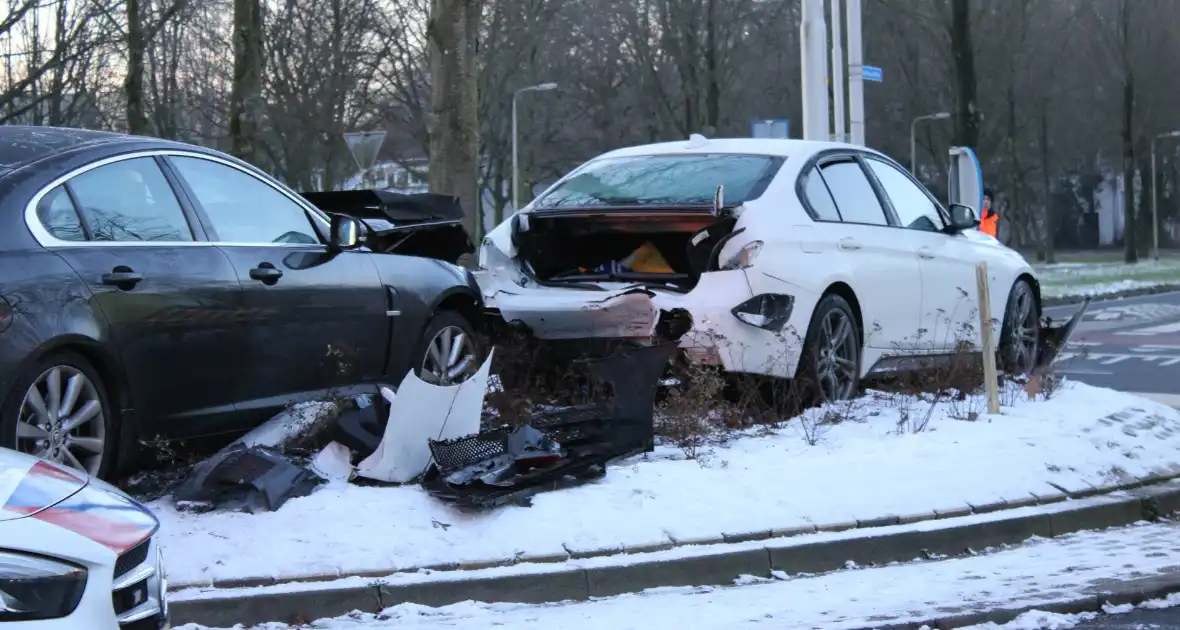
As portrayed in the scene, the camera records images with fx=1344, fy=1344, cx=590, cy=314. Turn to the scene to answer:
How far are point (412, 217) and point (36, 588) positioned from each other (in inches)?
230

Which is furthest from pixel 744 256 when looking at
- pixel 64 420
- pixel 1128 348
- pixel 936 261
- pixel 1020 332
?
pixel 1128 348

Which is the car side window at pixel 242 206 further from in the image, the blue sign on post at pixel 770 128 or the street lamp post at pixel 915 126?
the street lamp post at pixel 915 126

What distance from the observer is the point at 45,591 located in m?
3.05

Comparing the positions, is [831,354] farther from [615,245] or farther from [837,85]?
[837,85]

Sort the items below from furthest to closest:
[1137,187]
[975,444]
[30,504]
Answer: [1137,187]
[975,444]
[30,504]

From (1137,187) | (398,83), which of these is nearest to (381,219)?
(398,83)

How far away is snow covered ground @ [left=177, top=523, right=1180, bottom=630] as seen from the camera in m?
4.91

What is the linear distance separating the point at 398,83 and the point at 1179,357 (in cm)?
3217

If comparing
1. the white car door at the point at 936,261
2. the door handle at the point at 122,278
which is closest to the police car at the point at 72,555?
the door handle at the point at 122,278

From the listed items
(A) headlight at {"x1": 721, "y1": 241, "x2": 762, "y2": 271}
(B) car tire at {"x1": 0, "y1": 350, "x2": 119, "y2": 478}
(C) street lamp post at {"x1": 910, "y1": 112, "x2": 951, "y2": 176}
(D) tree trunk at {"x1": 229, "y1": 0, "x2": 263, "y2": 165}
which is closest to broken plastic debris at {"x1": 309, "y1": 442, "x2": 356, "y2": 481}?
(B) car tire at {"x1": 0, "y1": 350, "x2": 119, "y2": 478}

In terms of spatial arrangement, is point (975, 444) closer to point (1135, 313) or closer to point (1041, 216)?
point (1135, 313)

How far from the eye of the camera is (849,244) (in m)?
8.17

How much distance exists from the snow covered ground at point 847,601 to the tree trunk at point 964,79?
23731 millimetres

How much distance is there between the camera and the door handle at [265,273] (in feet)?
20.2
